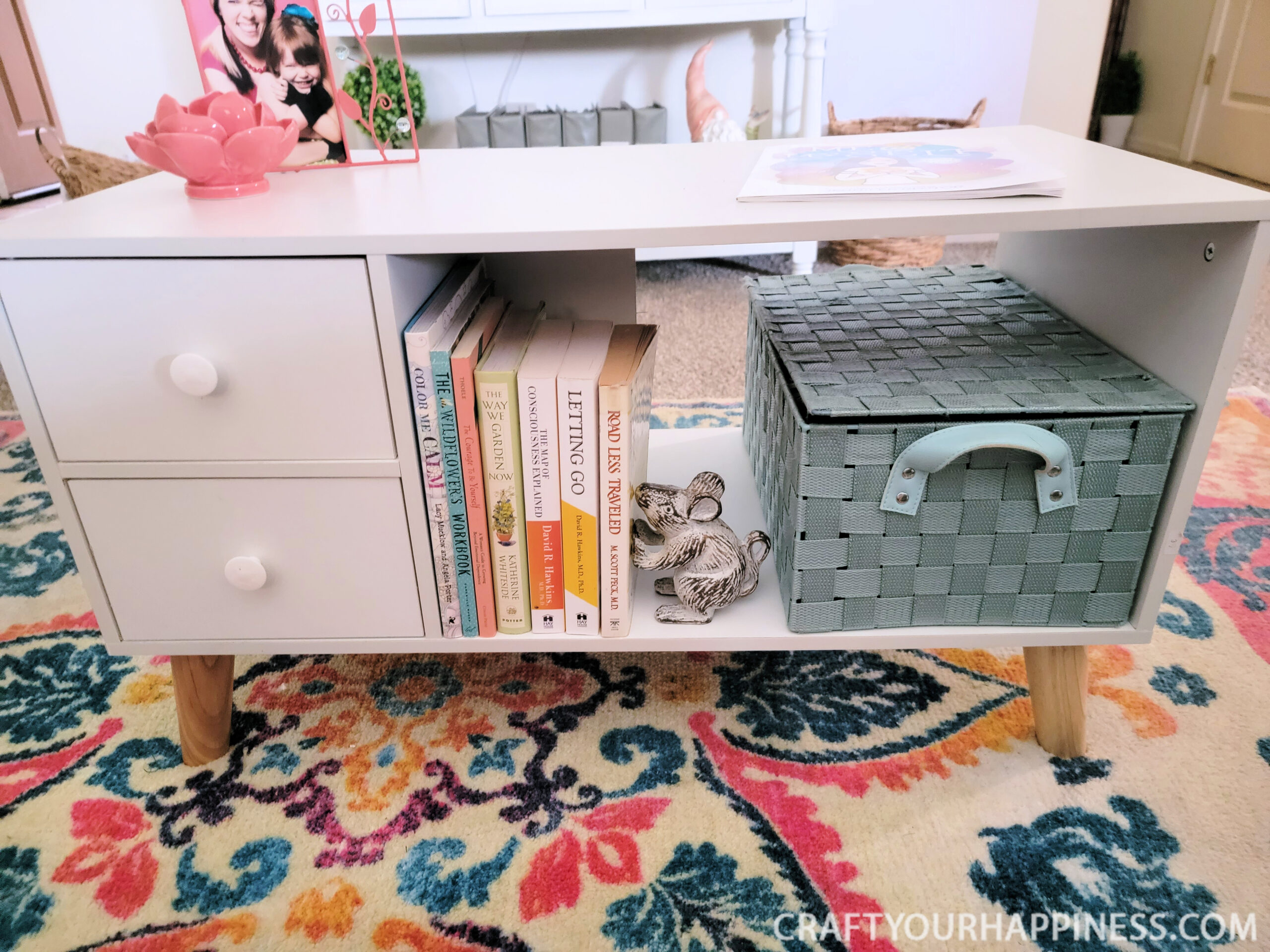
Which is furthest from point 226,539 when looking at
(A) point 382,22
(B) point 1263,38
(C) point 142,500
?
(B) point 1263,38

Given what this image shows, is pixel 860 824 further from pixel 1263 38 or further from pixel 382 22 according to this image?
pixel 1263 38

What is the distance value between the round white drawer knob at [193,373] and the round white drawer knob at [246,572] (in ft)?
0.47

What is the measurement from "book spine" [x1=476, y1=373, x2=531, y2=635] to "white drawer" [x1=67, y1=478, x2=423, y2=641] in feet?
0.23

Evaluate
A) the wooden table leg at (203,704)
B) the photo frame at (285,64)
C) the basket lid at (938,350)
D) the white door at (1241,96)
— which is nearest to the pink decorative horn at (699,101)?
the basket lid at (938,350)

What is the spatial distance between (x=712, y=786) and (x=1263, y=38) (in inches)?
133

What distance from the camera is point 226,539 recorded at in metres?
0.69

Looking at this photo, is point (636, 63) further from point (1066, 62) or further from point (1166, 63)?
point (1166, 63)

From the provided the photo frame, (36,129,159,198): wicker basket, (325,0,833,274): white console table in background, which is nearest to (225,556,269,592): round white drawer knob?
the photo frame

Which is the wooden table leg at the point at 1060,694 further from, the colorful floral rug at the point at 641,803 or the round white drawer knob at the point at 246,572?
the round white drawer knob at the point at 246,572

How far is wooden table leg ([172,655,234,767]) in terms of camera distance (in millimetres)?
757

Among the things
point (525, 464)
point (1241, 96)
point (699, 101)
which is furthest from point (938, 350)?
point (1241, 96)

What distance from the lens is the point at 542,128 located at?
6.18 feet

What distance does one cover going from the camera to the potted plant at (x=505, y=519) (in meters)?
0.68

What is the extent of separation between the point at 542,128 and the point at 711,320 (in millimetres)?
565
